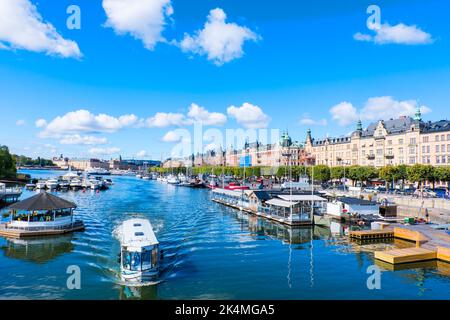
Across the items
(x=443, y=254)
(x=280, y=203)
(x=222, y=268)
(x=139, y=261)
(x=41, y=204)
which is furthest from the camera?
(x=280, y=203)

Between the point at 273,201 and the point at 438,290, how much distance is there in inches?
1533

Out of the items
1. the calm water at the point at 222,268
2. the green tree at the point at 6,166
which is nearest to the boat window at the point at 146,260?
the calm water at the point at 222,268

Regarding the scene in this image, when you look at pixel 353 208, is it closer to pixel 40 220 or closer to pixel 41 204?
pixel 41 204

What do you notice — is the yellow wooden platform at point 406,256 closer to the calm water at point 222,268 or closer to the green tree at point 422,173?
the calm water at point 222,268

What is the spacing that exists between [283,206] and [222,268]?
103ft

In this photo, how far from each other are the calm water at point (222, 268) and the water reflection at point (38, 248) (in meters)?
0.10

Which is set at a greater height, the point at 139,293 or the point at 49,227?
the point at 49,227

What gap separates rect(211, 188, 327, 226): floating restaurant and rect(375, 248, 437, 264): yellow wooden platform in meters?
21.2

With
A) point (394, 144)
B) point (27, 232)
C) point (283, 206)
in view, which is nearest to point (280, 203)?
point (283, 206)

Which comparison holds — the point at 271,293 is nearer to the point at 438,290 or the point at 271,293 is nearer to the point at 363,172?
the point at 438,290

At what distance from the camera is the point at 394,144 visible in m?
128

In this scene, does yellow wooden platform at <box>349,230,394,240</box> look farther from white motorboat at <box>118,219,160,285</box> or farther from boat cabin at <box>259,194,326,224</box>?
white motorboat at <box>118,219,160,285</box>

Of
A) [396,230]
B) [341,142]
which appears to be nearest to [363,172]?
[341,142]
